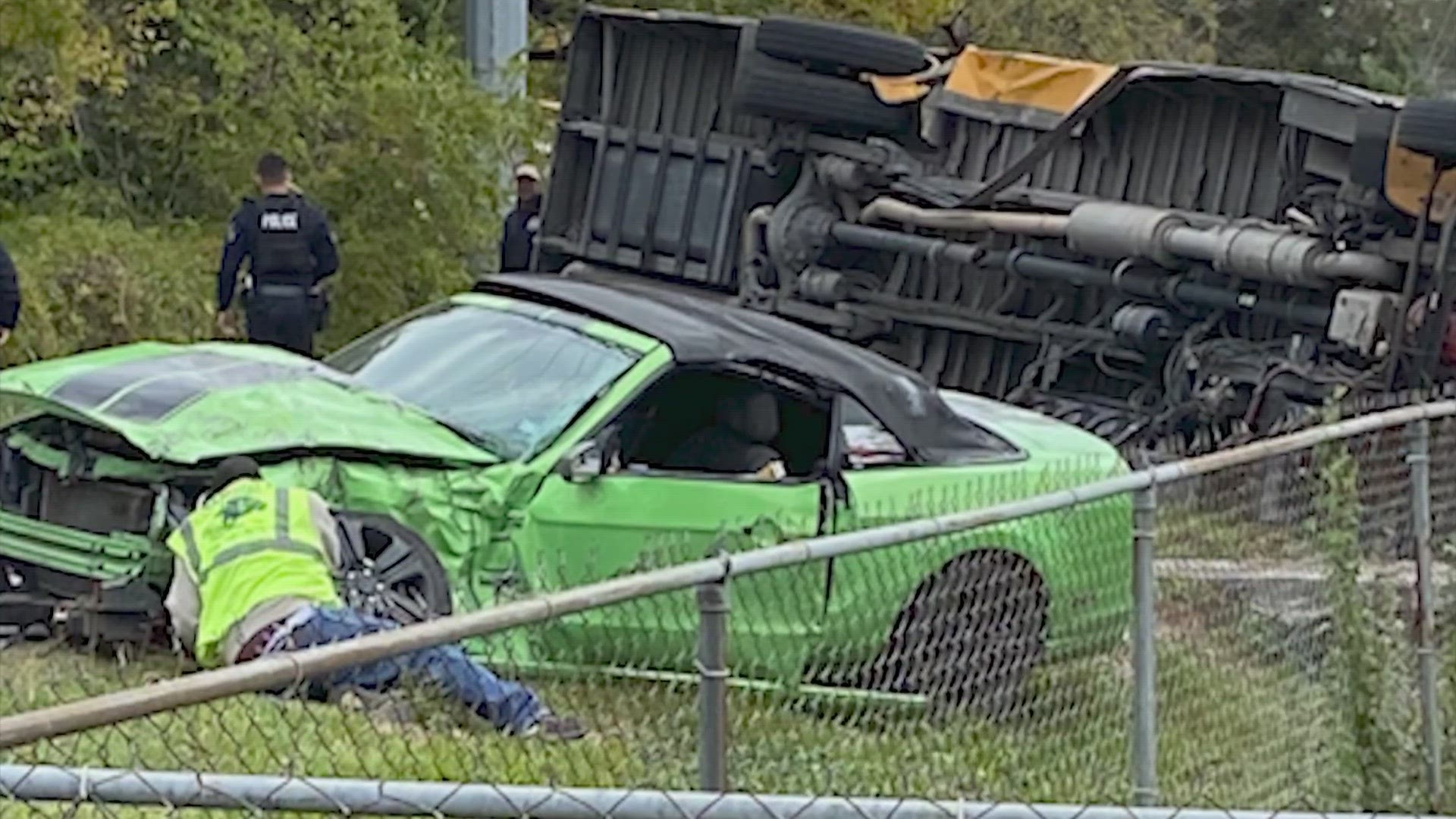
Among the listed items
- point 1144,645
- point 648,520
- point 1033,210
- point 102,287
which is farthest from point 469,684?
point 102,287

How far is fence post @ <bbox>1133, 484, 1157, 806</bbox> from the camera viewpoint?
5844mm

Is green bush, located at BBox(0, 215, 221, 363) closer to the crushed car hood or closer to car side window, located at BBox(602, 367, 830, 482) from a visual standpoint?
the crushed car hood

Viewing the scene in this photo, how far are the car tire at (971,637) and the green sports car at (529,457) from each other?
3cm

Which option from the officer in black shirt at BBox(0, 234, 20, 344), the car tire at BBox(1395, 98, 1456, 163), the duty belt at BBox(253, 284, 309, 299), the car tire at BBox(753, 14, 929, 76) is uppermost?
the car tire at BBox(1395, 98, 1456, 163)

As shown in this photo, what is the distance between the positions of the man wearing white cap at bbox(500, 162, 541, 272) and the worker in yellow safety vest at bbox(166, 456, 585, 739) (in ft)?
26.9

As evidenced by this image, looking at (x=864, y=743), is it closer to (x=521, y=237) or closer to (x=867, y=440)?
(x=867, y=440)

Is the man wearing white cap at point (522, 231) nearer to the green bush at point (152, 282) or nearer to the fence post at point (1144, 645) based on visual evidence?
the green bush at point (152, 282)

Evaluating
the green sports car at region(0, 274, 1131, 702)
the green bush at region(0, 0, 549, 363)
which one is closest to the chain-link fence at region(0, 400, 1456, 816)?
the green sports car at region(0, 274, 1131, 702)

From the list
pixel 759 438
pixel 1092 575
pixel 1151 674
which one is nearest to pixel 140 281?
pixel 759 438

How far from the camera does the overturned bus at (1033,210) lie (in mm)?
12891

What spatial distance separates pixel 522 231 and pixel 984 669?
10302mm

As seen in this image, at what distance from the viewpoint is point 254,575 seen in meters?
7.38

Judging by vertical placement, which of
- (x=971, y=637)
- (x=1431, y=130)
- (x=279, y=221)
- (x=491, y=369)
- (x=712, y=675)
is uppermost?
(x=1431, y=130)

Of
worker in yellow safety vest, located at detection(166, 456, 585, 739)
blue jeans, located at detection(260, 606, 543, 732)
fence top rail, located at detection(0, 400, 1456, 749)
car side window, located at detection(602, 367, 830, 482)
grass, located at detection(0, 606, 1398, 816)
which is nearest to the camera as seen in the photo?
fence top rail, located at detection(0, 400, 1456, 749)
